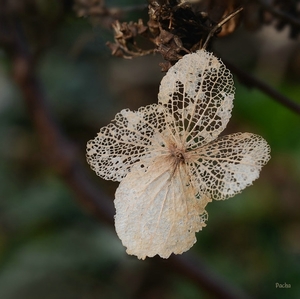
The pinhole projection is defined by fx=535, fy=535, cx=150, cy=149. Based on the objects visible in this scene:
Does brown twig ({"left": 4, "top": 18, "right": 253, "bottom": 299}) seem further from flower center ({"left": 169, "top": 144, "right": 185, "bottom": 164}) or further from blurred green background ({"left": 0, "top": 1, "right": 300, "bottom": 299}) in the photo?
flower center ({"left": 169, "top": 144, "right": 185, "bottom": 164})

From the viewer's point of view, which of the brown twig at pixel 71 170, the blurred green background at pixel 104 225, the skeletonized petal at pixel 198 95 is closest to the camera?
the skeletonized petal at pixel 198 95

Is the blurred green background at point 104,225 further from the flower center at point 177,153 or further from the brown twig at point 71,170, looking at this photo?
the flower center at point 177,153

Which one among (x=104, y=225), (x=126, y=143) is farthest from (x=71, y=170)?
(x=126, y=143)

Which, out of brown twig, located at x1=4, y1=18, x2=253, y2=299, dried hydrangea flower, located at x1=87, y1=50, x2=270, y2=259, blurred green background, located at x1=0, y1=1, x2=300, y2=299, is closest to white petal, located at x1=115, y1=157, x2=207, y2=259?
dried hydrangea flower, located at x1=87, y1=50, x2=270, y2=259

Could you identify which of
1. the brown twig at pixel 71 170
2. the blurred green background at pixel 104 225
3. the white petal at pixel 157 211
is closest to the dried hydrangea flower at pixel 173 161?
the white petal at pixel 157 211

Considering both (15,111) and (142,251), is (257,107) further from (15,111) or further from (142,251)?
(142,251)

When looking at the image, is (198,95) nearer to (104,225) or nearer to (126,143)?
(126,143)
